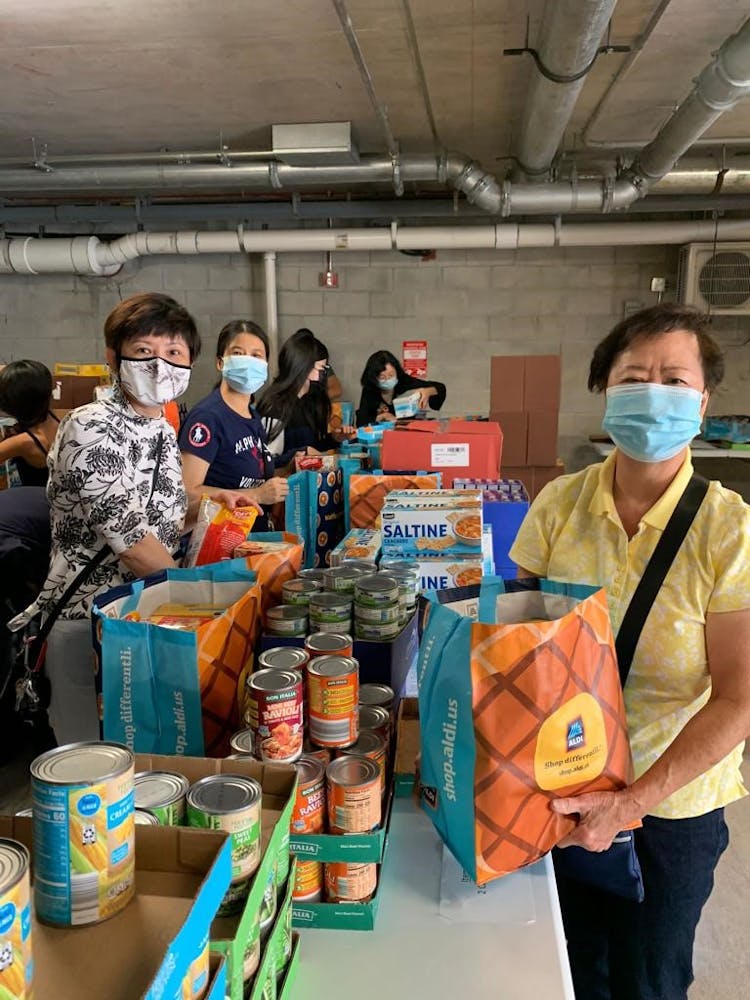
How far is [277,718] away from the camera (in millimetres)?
984

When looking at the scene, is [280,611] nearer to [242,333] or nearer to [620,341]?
[620,341]

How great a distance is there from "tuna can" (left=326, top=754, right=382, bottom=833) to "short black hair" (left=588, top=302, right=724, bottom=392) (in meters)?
0.94

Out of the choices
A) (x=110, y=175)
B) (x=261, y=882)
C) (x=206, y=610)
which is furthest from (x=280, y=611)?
(x=110, y=175)

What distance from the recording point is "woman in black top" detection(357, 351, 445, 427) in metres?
4.88

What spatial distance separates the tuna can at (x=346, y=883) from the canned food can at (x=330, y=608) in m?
0.46

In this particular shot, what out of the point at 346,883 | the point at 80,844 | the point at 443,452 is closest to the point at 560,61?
the point at 443,452

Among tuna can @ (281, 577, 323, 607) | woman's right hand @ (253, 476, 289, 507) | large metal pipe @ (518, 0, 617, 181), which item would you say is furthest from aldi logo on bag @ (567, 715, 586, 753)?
large metal pipe @ (518, 0, 617, 181)

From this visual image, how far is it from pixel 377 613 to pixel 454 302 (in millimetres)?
5397

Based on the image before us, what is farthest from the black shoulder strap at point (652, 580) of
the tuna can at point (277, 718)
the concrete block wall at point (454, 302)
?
the concrete block wall at point (454, 302)

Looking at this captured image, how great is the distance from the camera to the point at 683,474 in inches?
51.4

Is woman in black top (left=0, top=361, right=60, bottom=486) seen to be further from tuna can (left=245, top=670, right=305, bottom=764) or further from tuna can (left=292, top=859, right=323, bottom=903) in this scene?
tuna can (left=292, top=859, right=323, bottom=903)

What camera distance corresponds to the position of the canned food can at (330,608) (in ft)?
4.42

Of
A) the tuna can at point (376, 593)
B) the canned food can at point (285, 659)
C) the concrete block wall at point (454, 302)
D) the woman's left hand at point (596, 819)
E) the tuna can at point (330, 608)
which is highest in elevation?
A: the concrete block wall at point (454, 302)

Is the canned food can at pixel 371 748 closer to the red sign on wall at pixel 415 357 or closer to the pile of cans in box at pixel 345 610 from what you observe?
the pile of cans in box at pixel 345 610
